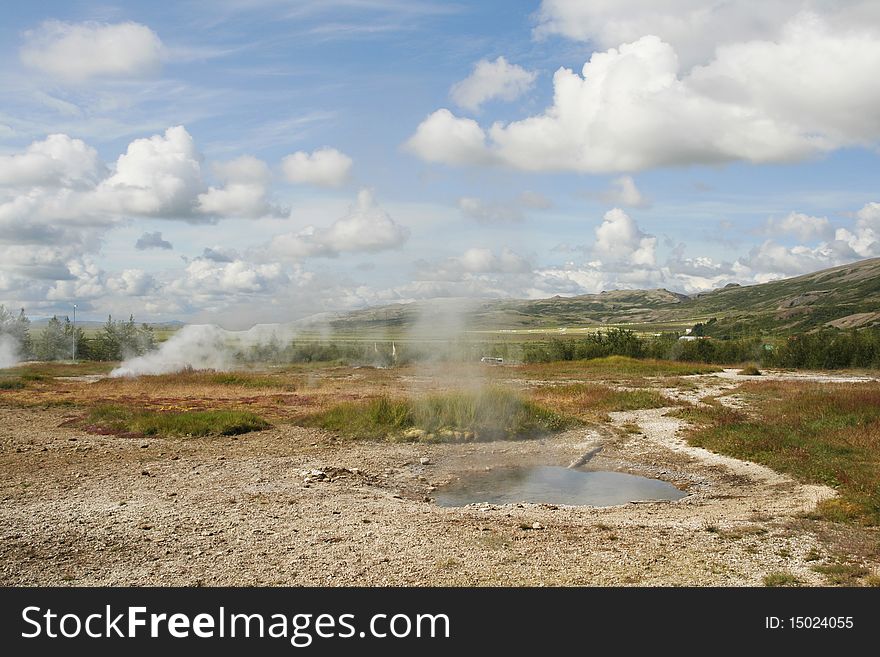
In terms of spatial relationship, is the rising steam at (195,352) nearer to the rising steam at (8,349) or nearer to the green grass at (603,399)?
the rising steam at (8,349)

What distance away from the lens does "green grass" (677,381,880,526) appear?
508 inches

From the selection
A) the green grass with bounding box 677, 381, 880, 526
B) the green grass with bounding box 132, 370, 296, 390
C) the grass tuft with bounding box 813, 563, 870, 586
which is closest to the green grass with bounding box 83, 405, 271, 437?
the green grass with bounding box 677, 381, 880, 526

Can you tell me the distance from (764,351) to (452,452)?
183ft

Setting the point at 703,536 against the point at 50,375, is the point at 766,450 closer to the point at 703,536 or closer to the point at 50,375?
the point at 703,536

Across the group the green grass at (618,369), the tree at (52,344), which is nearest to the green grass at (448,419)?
the green grass at (618,369)

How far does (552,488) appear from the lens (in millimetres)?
16141

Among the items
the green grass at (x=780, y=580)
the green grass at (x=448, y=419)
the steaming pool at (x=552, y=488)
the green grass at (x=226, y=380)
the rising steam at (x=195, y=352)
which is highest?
the rising steam at (x=195, y=352)

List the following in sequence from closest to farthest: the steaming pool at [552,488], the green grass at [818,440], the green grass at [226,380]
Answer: the green grass at [818,440] → the steaming pool at [552,488] → the green grass at [226,380]

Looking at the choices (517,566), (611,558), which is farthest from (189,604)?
(611,558)

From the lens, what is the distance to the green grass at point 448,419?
22.4 m

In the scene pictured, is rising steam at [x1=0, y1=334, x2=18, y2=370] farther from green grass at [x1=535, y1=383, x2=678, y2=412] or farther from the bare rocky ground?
green grass at [x1=535, y1=383, x2=678, y2=412]

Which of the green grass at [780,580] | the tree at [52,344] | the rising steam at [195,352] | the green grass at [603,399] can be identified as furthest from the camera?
the tree at [52,344]

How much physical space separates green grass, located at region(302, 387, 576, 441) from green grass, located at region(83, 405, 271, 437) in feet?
8.36

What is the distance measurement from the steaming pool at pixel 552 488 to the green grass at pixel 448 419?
14.5ft
